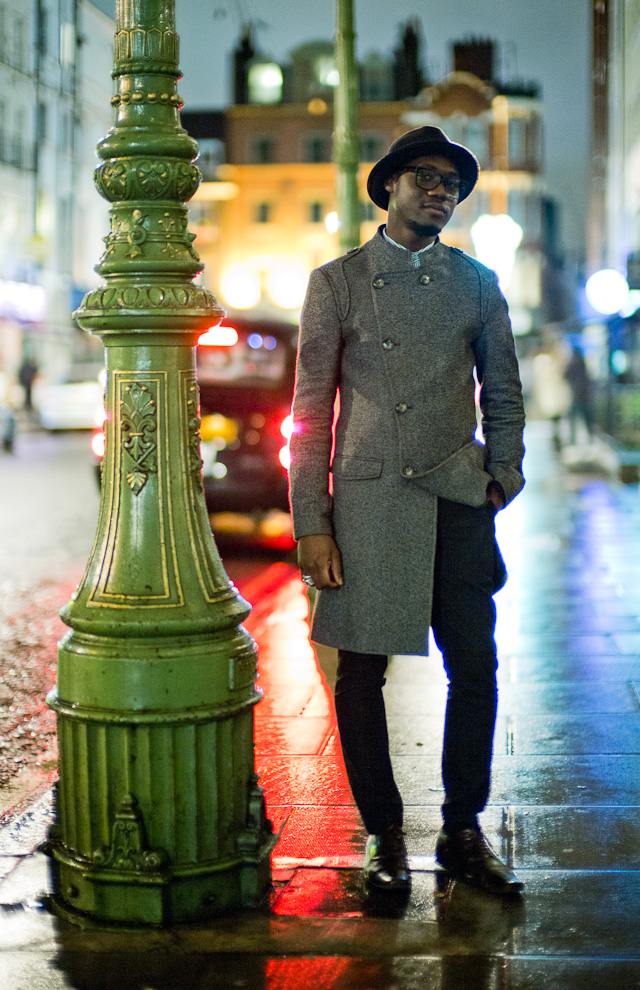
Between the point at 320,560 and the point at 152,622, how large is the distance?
485mm

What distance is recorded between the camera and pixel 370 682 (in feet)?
12.2

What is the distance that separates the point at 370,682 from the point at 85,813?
83 centimetres

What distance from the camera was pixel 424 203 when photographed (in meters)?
3.67

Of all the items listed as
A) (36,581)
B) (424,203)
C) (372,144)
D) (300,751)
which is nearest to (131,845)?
(300,751)

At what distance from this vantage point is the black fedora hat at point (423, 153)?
3.66 m

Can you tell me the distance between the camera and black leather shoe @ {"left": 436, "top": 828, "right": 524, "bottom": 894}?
3.49 meters

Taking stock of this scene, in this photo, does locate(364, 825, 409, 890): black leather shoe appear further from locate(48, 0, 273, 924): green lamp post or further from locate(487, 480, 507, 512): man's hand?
locate(487, 480, 507, 512): man's hand

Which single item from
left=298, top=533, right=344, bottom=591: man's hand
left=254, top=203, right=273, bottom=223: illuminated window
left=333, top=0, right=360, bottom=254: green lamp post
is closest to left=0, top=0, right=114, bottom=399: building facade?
left=254, top=203, right=273, bottom=223: illuminated window

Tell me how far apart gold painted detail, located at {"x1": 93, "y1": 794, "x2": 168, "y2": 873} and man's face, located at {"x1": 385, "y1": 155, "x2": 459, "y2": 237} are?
169 cm

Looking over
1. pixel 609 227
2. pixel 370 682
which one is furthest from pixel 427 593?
pixel 609 227

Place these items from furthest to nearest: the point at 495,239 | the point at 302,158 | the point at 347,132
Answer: the point at 302,158
the point at 495,239
the point at 347,132

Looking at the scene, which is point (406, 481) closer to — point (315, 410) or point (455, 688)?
point (315, 410)

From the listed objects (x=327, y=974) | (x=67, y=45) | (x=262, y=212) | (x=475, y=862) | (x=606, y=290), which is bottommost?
(x=327, y=974)

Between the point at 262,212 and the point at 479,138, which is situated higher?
the point at 479,138
